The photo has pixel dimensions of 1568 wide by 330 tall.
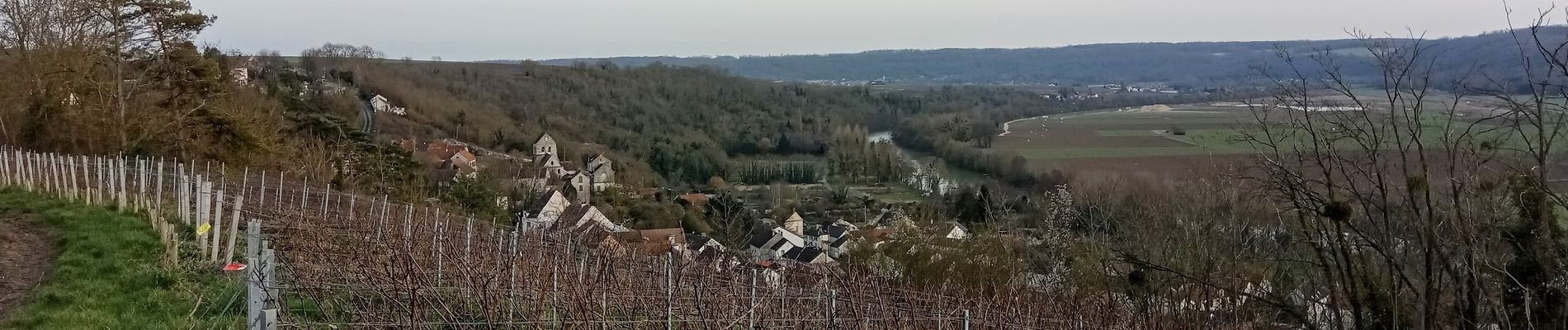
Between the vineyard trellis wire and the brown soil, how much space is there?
75cm

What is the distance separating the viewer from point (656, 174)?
50406 mm

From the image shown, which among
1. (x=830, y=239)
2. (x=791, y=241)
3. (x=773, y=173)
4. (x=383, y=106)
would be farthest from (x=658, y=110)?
(x=830, y=239)

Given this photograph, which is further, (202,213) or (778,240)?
(778,240)

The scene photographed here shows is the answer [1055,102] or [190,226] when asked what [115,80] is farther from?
[1055,102]

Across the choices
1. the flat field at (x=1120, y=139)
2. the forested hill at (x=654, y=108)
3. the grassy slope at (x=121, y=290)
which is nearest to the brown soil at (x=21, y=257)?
the grassy slope at (x=121, y=290)

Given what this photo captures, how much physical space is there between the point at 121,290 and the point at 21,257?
1707mm

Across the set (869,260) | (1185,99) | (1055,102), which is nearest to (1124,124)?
(1185,99)

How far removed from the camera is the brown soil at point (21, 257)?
19.9 feet

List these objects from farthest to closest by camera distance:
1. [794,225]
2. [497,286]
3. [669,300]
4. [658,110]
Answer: [658,110], [794,225], [497,286], [669,300]

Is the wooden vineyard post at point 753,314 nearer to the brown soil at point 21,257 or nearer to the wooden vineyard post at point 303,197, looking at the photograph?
the brown soil at point 21,257

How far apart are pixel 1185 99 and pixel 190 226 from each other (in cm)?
6630

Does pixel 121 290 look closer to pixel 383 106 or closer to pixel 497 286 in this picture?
pixel 497 286

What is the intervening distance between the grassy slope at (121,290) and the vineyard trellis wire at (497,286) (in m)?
0.25

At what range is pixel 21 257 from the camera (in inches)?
285
